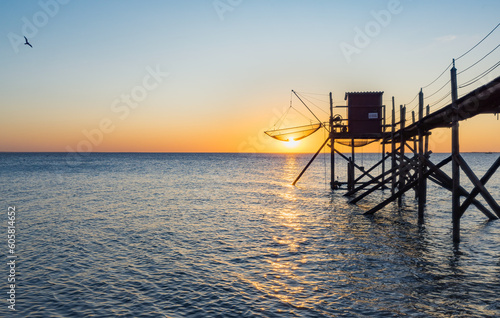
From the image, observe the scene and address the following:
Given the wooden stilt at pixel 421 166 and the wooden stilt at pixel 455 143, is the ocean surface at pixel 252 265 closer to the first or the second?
the wooden stilt at pixel 421 166

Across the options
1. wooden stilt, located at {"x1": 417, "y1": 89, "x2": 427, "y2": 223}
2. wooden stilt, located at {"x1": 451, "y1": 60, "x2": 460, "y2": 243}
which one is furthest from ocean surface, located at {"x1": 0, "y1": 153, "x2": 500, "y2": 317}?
wooden stilt, located at {"x1": 451, "y1": 60, "x2": 460, "y2": 243}

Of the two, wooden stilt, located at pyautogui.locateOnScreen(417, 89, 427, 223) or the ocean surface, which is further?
wooden stilt, located at pyautogui.locateOnScreen(417, 89, 427, 223)

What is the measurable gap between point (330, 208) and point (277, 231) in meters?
8.04

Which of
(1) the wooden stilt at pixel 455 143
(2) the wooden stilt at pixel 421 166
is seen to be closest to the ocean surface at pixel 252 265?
(2) the wooden stilt at pixel 421 166

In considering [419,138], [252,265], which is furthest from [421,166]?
[252,265]

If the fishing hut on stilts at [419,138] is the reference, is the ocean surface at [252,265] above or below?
below

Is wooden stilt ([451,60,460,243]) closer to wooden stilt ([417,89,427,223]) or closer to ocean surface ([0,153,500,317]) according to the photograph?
ocean surface ([0,153,500,317])

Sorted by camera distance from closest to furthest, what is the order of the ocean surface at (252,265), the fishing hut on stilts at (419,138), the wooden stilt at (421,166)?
1. the ocean surface at (252,265)
2. the fishing hut on stilts at (419,138)
3. the wooden stilt at (421,166)

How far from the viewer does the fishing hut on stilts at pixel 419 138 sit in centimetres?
1169

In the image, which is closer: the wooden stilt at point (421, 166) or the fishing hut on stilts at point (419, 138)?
the fishing hut on stilts at point (419, 138)

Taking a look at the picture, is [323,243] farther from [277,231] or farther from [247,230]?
[247,230]

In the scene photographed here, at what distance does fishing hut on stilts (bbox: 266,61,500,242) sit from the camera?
460 inches

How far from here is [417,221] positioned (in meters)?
18.1

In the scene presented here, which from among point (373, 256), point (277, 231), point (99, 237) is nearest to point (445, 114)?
point (373, 256)
